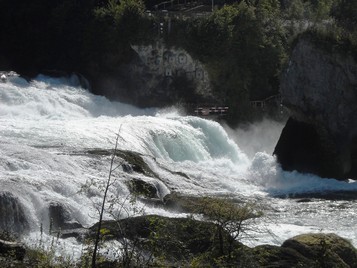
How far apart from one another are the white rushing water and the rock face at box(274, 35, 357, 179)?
0.97 m

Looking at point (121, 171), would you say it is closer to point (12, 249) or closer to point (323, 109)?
point (12, 249)

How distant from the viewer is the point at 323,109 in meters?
32.4

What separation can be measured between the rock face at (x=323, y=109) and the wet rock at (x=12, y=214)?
58.5ft

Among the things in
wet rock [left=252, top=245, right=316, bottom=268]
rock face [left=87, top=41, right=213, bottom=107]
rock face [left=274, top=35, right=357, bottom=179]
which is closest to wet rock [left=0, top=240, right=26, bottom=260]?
wet rock [left=252, top=245, right=316, bottom=268]

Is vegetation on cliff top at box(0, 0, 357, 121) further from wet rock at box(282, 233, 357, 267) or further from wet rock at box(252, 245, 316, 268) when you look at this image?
wet rock at box(252, 245, 316, 268)

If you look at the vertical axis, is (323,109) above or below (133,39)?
below

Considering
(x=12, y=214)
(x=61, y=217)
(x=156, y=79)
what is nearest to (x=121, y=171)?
(x=61, y=217)

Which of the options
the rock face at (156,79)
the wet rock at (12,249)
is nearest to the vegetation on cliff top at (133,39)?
the rock face at (156,79)

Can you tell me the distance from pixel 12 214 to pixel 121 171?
6.32m

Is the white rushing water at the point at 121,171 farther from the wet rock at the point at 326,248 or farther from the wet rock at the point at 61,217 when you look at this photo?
the wet rock at the point at 326,248

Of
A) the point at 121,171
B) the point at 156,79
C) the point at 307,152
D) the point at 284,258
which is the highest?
the point at 284,258

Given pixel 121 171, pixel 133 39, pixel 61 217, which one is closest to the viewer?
pixel 61 217

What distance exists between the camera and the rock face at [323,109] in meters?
32.2

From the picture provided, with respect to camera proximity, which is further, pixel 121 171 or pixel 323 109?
pixel 323 109
